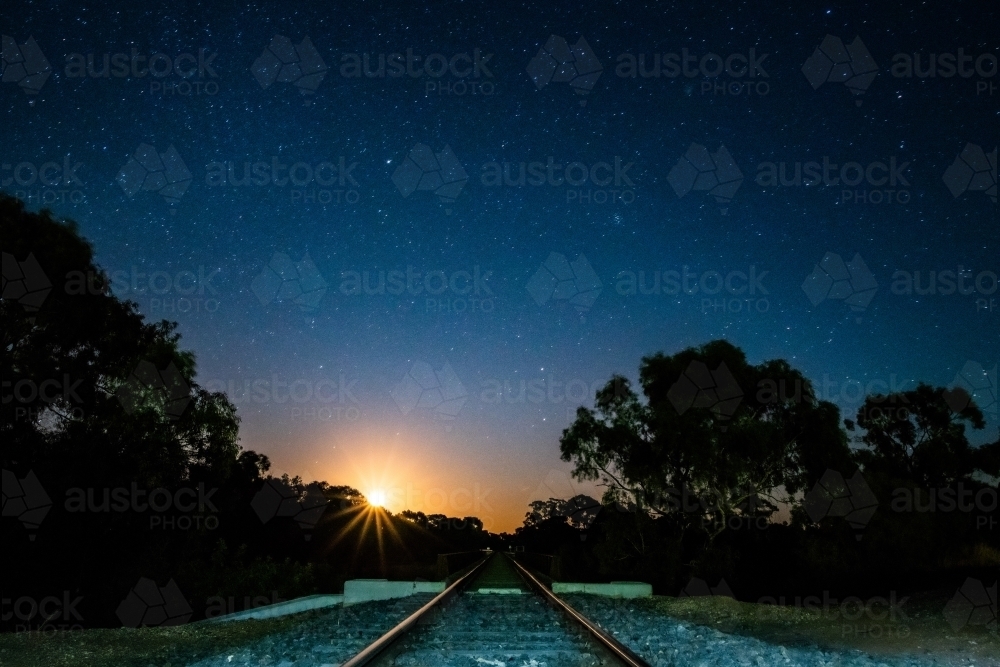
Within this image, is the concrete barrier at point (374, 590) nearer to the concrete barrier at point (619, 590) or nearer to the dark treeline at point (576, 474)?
the concrete barrier at point (619, 590)

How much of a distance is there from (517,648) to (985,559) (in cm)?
2312

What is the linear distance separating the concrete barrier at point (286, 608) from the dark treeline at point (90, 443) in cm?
932

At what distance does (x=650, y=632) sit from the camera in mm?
10156

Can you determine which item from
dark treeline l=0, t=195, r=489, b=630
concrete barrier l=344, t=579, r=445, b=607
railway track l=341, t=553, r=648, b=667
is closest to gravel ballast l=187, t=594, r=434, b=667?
railway track l=341, t=553, r=648, b=667

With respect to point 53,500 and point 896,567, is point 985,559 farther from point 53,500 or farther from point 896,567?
point 53,500

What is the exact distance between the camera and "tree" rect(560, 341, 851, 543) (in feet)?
90.2

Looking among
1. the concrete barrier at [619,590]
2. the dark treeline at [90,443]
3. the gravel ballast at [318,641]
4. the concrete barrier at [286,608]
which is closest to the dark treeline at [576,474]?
the dark treeline at [90,443]

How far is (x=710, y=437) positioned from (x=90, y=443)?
20429 mm

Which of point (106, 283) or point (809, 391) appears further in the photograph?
point (809, 391)

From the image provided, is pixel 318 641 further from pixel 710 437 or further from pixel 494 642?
pixel 710 437

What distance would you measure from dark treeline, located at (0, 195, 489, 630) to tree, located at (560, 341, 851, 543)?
13998 mm

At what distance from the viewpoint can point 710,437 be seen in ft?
89.5

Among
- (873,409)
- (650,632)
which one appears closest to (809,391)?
(873,409)

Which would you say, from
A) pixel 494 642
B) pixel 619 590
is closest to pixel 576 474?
pixel 619 590
